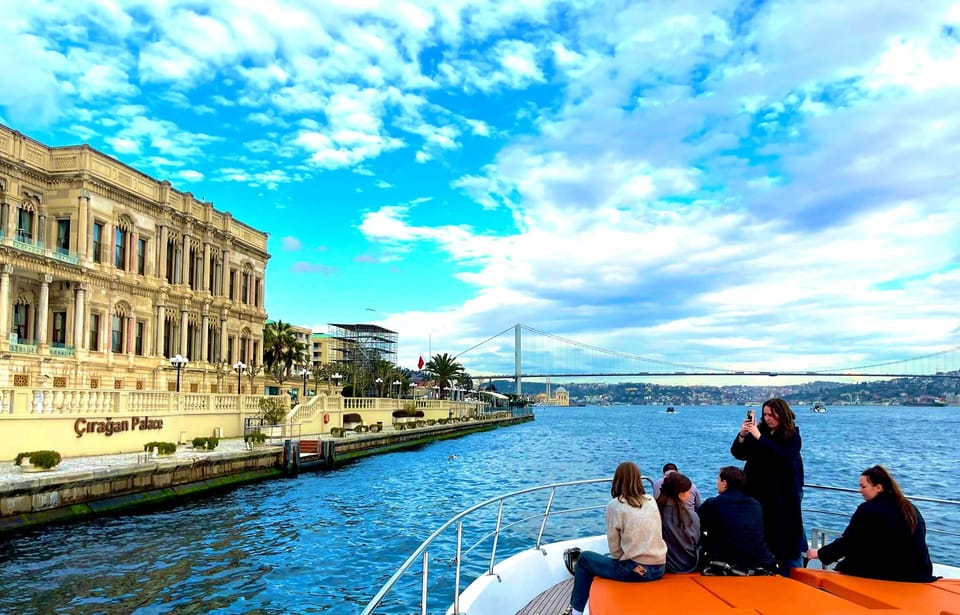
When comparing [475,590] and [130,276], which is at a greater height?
[130,276]

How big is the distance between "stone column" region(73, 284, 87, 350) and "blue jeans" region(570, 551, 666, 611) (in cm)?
3368

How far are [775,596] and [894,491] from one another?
55.4 inches

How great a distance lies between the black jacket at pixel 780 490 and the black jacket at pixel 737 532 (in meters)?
0.30

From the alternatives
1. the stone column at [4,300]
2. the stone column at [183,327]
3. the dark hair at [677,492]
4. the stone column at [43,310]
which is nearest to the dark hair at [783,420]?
the dark hair at [677,492]

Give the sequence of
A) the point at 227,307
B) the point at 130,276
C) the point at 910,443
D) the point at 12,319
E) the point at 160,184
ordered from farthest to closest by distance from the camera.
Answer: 1. the point at 910,443
2. the point at 227,307
3. the point at 160,184
4. the point at 130,276
5. the point at 12,319

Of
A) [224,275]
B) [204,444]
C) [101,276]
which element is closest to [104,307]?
[101,276]

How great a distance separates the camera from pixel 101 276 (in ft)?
111

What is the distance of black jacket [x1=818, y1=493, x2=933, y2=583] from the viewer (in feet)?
15.7

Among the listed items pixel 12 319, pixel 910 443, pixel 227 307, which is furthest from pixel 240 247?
pixel 910 443

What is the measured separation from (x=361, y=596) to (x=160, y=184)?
3487 cm

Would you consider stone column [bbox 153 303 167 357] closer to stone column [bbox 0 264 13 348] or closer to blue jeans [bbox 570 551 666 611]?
stone column [bbox 0 264 13 348]

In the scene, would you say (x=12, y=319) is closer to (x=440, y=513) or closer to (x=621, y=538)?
(x=440, y=513)

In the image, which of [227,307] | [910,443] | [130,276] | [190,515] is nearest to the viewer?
[190,515]

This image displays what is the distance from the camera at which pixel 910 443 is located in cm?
5612
